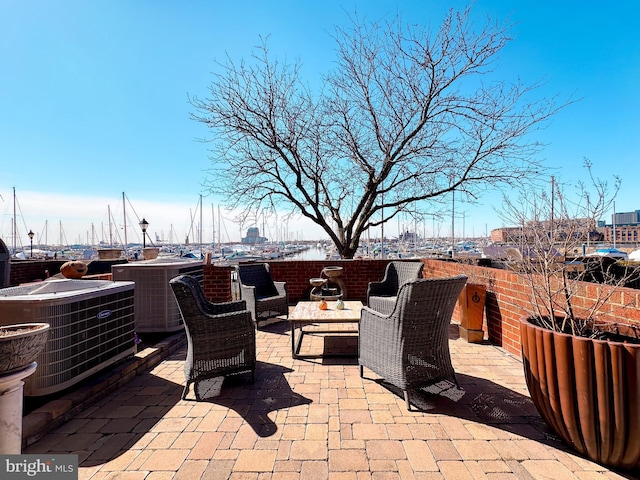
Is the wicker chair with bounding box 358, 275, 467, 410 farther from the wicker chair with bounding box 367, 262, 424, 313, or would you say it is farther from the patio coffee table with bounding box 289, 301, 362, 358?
the wicker chair with bounding box 367, 262, 424, 313

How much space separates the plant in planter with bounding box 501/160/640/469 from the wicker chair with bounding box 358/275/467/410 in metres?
0.59

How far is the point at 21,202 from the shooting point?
2611 centimetres

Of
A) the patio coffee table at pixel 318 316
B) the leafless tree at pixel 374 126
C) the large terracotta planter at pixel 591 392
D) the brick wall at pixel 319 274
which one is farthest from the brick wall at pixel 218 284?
the large terracotta planter at pixel 591 392

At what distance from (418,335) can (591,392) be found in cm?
104

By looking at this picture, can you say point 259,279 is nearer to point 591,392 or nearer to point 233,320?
point 233,320

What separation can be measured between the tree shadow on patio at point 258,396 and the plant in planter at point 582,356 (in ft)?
5.51

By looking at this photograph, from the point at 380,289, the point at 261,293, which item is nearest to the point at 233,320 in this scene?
the point at 261,293

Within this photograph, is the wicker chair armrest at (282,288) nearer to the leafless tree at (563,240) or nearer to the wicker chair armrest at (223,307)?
the wicker chair armrest at (223,307)

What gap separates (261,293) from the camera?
5.12 m

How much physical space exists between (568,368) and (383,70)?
8.16 metres

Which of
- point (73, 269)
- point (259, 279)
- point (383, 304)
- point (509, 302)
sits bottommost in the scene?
point (383, 304)

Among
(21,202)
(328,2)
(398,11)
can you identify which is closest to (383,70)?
(398,11)

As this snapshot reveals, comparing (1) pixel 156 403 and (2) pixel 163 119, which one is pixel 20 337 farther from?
(2) pixel 163 119

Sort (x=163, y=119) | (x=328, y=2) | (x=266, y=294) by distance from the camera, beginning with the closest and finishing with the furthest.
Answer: (x=266, y=294) → (x=328, y=2) → (x=163, y=119)
